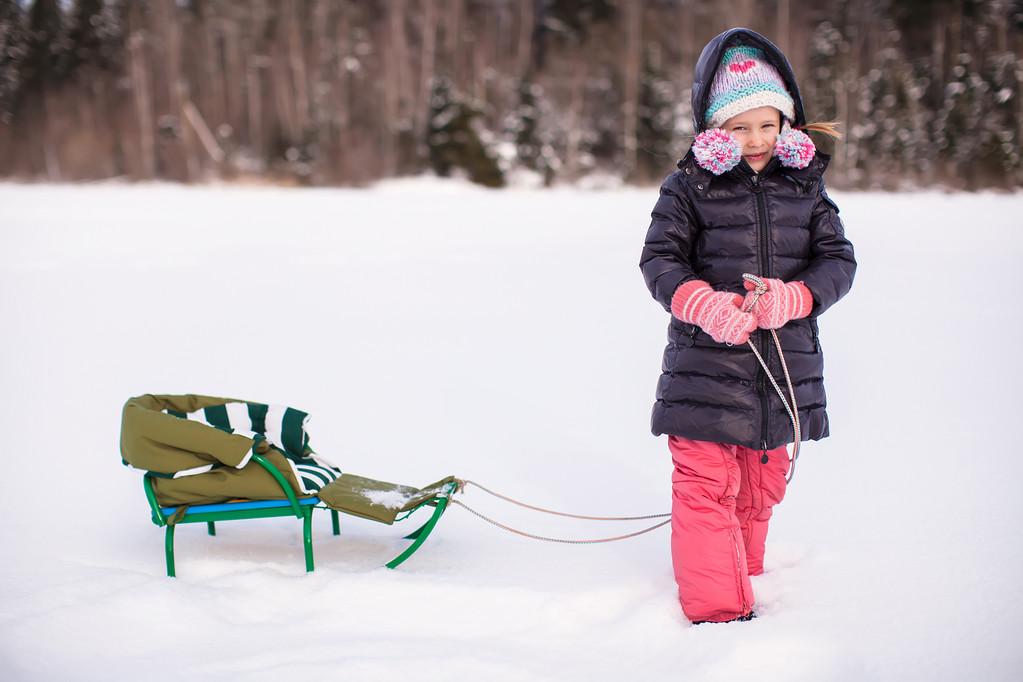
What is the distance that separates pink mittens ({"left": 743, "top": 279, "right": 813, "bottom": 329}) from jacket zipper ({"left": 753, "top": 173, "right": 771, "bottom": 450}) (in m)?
0.09

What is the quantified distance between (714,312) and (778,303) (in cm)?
17

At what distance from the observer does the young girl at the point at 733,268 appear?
2.30 meters

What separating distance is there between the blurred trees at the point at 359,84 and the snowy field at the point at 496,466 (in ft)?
15.8

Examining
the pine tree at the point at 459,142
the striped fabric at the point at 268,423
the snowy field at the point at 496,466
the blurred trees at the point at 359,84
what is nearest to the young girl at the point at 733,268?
the snowy field at the point at 496,466

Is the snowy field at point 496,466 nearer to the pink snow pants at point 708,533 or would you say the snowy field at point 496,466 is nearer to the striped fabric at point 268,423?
the pink snow pants at point 708,533

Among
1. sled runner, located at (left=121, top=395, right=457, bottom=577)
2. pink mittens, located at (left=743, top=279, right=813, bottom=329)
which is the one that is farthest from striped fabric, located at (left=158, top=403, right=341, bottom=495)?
pink mittens, located at (left=743, top=279, right=813, bottom=329)

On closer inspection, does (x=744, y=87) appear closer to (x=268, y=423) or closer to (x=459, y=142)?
(x=268, y=423)

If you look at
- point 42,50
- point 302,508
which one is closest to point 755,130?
point 302,508

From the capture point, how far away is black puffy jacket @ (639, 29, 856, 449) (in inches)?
90.8

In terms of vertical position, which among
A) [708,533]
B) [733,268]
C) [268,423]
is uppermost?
[733,268]

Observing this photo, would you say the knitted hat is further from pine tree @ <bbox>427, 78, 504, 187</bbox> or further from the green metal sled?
pine tree @ <bbox>427, 78, 504, 187</bbox>

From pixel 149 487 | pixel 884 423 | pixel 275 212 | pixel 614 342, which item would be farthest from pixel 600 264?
pixel 149 487

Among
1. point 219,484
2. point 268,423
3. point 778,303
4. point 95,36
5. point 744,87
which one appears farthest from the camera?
point 95,36

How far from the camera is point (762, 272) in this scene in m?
2.31
